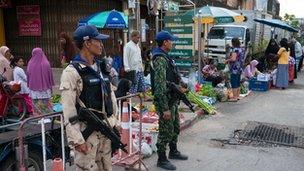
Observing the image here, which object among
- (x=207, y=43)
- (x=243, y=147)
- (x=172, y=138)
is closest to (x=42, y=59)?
(x=172, y=138)

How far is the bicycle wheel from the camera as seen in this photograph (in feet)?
24.2

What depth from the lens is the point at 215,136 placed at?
24.5 feet

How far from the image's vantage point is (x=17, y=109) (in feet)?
24.5

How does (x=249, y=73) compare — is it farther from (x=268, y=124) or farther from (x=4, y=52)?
(x=4, y=52)

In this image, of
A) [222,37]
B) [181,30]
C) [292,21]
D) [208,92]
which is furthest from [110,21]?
[292,21]

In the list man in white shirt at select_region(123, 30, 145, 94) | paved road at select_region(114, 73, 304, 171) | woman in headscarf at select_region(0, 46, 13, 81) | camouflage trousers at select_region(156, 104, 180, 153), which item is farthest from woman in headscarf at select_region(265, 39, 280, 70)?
camouflage trousers at select_region(156, 104, 180, 153)

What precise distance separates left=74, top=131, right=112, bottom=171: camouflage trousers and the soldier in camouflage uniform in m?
1.64

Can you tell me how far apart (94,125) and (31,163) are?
1.62 metres

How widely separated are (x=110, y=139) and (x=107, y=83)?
0.54 m

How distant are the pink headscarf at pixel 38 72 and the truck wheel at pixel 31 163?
2927 millimetres

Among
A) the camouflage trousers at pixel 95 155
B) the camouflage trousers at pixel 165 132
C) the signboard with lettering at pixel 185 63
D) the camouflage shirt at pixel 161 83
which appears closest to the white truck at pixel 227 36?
the signboard with lettering at pixel 185 63

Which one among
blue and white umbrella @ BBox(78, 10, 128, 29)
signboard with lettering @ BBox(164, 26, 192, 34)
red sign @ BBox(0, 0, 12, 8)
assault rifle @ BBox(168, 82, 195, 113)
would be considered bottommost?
assault rifle @ BBox(168, 82, 195, 113)

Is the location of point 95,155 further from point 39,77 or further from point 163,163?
point 39,77

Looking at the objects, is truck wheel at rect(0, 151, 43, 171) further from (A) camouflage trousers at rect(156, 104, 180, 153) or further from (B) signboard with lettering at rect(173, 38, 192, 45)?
(B) signboard with lettering at rect(173, 38, 192, 45)
